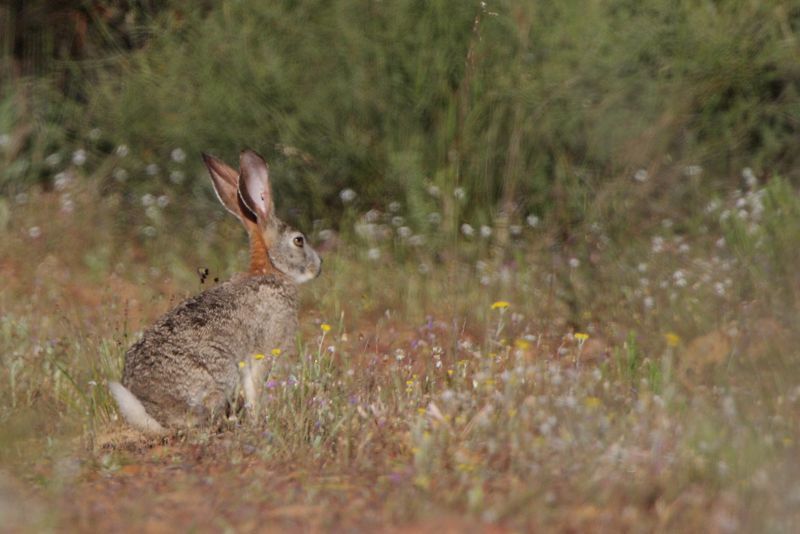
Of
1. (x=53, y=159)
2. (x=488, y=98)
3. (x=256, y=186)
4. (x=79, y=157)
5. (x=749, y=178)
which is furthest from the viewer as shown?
(x=53, y=159)

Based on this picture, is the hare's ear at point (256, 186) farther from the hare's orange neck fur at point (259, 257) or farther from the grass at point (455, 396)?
the grass at point (455, 396)

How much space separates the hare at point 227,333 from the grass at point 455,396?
0.54ft

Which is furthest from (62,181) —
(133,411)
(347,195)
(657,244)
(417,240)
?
(133,411)

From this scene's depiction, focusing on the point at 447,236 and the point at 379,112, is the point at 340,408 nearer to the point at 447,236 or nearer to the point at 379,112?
the point at 447,236

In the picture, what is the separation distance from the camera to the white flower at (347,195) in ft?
28.6

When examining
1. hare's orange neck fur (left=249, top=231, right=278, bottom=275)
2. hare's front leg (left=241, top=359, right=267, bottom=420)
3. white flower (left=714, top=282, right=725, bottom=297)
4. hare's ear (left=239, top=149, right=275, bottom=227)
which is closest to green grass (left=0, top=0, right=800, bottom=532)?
white flower (left=714, top=282, right=725, bottom=297)

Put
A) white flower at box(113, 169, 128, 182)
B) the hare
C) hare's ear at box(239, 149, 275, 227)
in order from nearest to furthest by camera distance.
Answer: the hare < hare's ear at box(239, 149, 275, 227) < white flower at box(113, 169, 128, 182)

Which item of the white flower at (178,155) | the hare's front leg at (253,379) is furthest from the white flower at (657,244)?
the white flower at (178,155)

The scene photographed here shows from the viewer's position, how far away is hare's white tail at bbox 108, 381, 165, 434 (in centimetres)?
535

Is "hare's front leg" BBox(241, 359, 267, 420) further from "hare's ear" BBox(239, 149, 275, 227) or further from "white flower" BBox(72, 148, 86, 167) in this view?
"white flower" BBox(72, 148, 86, 167)

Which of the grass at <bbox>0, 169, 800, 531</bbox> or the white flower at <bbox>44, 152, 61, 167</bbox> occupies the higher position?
the grass at <bbox>0, 169, 800, 531</bbox>

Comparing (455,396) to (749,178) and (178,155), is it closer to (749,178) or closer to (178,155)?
(749,178)

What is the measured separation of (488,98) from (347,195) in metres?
1.18

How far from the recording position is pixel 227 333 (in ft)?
19.2
